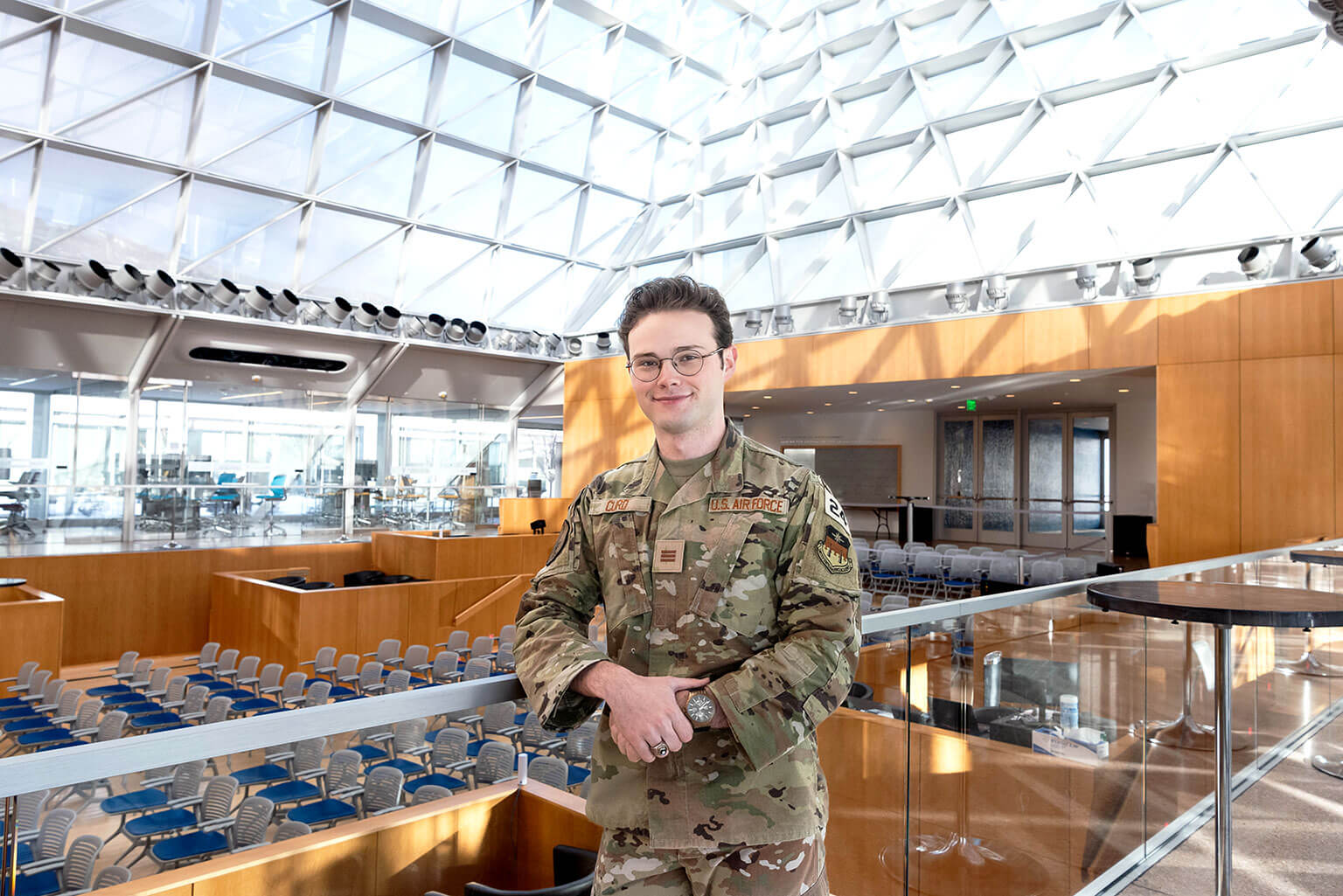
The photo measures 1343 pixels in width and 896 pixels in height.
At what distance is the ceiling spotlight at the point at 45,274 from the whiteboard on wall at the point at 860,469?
1645 centimetres

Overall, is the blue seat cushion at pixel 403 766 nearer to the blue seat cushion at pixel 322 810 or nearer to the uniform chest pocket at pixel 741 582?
the blue seat cushion at pixel 322 810

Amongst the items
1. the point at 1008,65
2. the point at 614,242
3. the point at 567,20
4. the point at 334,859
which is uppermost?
the point at 567,20

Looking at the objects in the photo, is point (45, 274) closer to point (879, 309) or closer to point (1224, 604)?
point (879, 309)

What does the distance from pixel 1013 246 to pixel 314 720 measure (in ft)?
51.1

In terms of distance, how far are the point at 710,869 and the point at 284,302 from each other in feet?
51.6

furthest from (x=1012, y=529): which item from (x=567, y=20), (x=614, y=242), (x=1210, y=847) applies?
(x=1210, y=847)

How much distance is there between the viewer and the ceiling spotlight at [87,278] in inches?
508

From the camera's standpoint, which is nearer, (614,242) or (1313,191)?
(1313,191)

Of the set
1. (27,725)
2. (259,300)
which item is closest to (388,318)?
(259,300)

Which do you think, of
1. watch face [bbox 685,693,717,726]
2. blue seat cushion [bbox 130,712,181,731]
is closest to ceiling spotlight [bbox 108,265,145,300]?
blue seat cushion [bbox 130,712,181,731]

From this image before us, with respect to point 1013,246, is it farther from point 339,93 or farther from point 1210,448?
point 339,93

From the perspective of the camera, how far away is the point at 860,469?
22047mm

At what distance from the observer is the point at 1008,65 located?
15945 millimetres

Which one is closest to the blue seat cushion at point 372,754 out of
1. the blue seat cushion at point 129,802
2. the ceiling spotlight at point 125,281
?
the blue seat cushion at point 129,802
